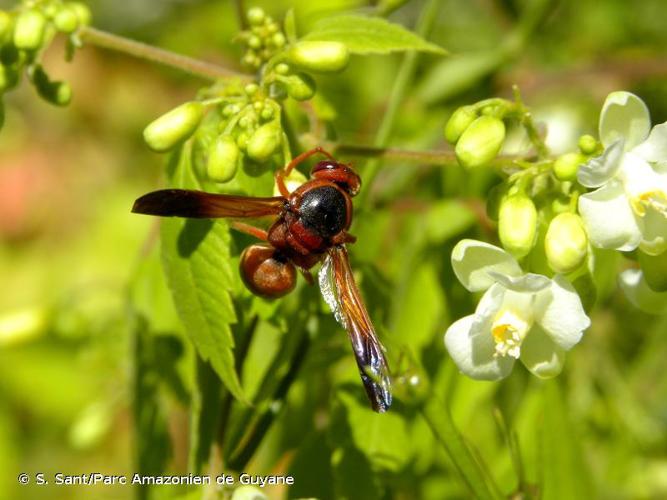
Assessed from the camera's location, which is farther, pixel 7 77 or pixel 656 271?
pixel 7 77

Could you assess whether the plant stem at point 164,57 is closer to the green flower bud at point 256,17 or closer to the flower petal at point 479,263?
the green flower bud at point 256,17

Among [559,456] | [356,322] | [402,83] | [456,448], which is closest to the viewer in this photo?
[356,322]

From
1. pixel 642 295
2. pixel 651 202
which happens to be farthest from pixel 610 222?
pixel 642 295

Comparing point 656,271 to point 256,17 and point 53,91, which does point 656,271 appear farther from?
point 53,91

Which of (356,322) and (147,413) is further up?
(356,322)

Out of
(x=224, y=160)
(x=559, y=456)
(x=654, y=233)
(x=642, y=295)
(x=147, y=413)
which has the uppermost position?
(x=224, y=160)

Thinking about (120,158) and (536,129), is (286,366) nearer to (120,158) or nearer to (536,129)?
(536,129)

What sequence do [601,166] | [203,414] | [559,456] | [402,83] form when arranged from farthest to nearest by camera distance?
[402,83] < [559,456] < [203,414] < [601,166]

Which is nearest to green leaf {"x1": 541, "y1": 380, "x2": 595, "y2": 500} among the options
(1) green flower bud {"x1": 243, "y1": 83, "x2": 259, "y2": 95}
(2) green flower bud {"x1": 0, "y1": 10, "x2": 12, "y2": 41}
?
(1) green flower bud {"x1": 243, "y1": 83, "x2": 259, "y2": 95}
